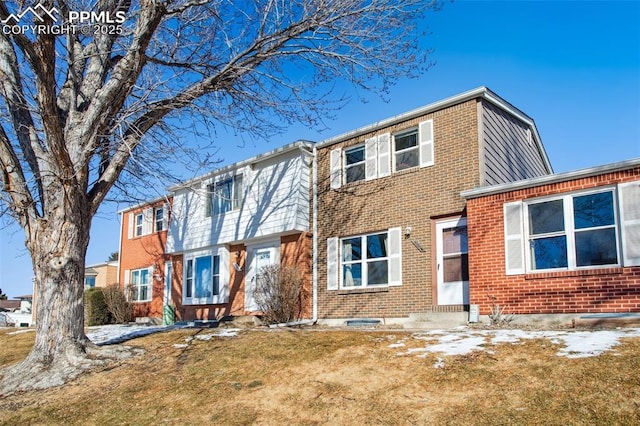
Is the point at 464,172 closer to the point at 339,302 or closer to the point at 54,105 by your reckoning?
the point at 339,302

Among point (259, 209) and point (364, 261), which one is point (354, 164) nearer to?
point (364, 261)

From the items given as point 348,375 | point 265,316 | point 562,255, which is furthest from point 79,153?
point 562,255

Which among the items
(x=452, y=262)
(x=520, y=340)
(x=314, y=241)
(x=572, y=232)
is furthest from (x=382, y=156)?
(x=520, y=340)

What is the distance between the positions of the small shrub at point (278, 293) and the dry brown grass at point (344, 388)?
4798mm

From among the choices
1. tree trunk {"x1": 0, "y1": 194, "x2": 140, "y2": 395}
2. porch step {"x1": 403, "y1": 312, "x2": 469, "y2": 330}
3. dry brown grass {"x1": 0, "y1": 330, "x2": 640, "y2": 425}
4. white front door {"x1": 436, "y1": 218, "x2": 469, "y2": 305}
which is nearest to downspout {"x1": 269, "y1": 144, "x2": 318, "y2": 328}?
porch step {"x1": 403, "y1": 312, "x2": 469, "y2": 330}

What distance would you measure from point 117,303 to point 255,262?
6720mm

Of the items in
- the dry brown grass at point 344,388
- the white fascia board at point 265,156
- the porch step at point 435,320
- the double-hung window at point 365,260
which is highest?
the white fascia board at point 265,156

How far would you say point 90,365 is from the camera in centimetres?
973

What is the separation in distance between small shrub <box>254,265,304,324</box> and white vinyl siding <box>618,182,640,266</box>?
834cm

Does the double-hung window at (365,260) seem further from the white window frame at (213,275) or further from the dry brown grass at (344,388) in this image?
Answer: the white window frame at (213,275)

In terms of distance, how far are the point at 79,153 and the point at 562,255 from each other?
9254 mm

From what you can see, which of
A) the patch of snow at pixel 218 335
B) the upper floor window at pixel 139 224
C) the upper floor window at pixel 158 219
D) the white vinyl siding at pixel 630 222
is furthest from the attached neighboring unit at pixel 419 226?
the upper floor window at pixel 139 224

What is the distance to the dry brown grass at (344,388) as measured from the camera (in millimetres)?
5941

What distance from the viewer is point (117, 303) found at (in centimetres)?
2161
